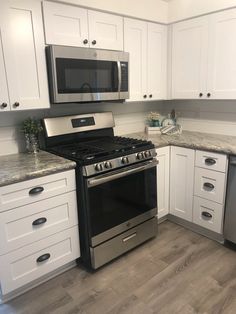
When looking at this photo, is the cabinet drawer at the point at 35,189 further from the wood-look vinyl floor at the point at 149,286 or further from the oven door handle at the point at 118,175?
the wood-look vinyl floor at the point at 149,286

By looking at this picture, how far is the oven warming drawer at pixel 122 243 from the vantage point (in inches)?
83.0

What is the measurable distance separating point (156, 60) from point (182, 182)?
1358mm

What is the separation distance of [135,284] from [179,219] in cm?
104

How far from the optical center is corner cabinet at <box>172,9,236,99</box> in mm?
2432

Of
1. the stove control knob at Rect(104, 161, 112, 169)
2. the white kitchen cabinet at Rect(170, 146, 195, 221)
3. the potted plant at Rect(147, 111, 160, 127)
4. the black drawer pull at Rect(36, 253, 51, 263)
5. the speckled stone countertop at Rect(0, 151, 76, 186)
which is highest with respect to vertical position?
the potted plant at Rect(147, 111, 160, 127)

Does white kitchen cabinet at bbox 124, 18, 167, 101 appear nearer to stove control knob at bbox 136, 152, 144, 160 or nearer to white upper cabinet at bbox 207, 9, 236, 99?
white upper cabinet at bbox 207, 9, 236, 99

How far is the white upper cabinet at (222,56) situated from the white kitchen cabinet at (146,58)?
0.55 m

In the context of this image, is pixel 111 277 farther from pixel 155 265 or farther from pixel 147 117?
pixel 147 117

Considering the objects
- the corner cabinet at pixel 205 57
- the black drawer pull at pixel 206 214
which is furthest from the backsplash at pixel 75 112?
the black drawer pull at pixel 206 214

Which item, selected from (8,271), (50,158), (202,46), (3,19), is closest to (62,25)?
(3,19)

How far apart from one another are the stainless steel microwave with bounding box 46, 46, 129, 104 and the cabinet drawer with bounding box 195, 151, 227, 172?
922 mm

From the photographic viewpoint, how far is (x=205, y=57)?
8.58ft

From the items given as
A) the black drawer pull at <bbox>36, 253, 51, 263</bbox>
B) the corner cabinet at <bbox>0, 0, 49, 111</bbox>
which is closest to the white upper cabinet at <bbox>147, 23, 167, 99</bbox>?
the corner cabinet at <bbox>0, 0, 49, 111</bbox>

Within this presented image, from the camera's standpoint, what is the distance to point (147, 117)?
3.27m
